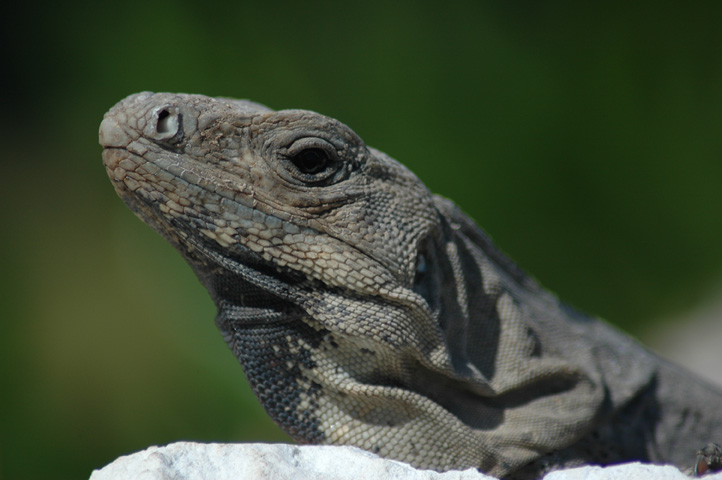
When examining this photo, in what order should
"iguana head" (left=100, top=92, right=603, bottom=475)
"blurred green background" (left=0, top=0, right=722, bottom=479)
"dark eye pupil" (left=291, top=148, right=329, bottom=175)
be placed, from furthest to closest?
1. "blurred green background" (left=0, top=0, right=722, bottom=479)
2. "dark eye pupil" (left=291, top=148, right=329, bottom=175)
3. "iguana head" (left=100, top=92, right=603, bottom=475)

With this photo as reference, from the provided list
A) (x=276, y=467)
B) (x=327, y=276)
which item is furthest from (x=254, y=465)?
(x=327, y=276)

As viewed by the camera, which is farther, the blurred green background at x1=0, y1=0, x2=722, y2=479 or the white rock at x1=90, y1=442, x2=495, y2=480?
the blurred green background at x1=0, y1=0, x2=722, y2=479

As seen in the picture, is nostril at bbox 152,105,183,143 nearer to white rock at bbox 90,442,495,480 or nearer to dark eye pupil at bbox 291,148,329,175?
dark eye pupil at bbox 291,148,329,175

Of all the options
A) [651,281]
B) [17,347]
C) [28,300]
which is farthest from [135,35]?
[651,281]

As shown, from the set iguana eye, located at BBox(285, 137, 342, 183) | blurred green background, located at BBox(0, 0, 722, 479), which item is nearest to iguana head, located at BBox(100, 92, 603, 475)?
iguana eye, located at BBox(285, 137, 342, 183)

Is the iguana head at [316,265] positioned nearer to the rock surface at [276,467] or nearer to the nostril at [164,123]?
the nostril at [164,123]

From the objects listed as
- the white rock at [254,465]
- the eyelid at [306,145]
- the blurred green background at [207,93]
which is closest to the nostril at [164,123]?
the eyelid at [306,145]

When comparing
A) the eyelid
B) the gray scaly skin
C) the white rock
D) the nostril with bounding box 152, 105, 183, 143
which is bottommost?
the white rock
